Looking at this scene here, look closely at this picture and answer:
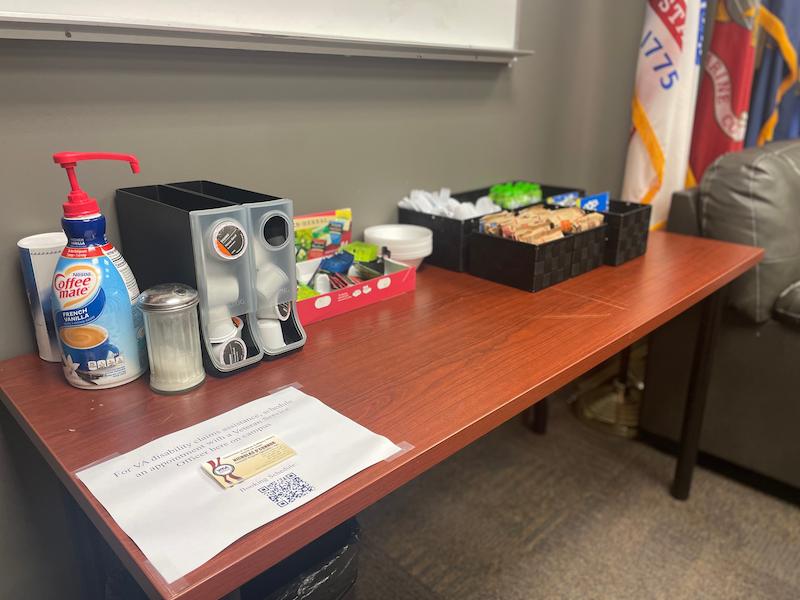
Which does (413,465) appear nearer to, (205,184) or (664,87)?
(205,184)

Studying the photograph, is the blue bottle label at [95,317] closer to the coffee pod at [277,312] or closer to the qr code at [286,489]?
the coffee pod at [277,312]

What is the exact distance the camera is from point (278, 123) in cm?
121

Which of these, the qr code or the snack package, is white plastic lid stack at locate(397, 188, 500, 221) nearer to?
the snack package

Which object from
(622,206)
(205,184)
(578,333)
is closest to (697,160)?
(622,206)

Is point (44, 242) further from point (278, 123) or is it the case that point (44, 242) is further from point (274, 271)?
point (278, 123)

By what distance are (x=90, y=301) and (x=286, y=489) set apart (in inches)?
14.8

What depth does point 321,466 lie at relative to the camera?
68 centimetres

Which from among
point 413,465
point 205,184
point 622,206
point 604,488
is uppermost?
point 205,184

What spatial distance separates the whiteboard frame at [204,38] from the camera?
34.0 inches

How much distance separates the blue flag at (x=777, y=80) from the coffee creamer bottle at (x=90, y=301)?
2.00 metres

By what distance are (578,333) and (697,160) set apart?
132cm

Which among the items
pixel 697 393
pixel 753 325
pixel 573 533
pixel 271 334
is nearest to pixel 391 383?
pixel 271 334

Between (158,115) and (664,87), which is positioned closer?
(158,115)

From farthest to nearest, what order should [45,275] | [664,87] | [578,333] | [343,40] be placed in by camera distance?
[664,87] < [343,40] < [578,333] < [45,275]
